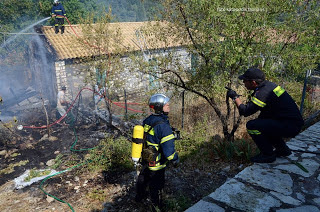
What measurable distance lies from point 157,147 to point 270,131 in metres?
1.70

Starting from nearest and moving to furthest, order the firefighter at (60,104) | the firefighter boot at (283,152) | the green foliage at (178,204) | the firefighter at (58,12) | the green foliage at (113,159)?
the green foliage at (178,204)
the firefighter boot at (283,152)
the green foliage at (113,159)
the firefighter at (60,104)
the firefighter at (58,12)

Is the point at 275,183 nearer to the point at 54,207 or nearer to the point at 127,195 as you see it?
the point at 127,195

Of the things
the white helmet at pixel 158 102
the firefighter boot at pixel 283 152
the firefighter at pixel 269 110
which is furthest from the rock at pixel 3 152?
the firefighter boot at pixel 283 152

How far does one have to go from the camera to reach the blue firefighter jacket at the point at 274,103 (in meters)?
3.59

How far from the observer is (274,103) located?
364 cm

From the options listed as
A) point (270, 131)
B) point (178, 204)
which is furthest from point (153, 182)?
point (270, 131)

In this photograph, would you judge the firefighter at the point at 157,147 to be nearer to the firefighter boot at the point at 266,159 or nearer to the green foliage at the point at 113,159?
the firefighter boot at the point at 266,159

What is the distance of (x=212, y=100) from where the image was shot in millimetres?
6000

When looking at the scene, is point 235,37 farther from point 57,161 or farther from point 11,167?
point 11,167

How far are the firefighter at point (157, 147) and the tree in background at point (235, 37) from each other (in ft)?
5.60

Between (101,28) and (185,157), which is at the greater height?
(101,28)

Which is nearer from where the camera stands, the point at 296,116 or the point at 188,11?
the point at 296,116

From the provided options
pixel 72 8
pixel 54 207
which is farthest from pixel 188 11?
pixel 72 8

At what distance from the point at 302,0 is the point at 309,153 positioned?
307cm
